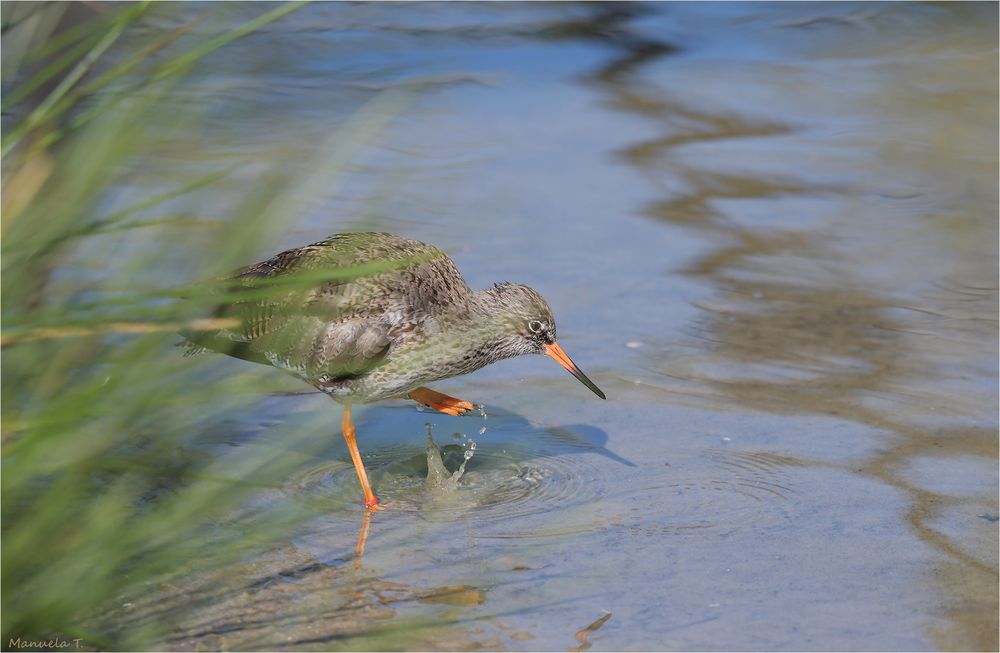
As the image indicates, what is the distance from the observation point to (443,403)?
6.37m

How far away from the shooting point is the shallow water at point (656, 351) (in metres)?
4.42

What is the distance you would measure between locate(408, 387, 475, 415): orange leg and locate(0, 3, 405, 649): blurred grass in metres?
3.64

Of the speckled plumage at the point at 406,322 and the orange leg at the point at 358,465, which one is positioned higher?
the speckled plumage at the point at 406,322

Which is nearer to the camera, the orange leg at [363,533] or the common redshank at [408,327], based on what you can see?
the orange leg at [363,533]

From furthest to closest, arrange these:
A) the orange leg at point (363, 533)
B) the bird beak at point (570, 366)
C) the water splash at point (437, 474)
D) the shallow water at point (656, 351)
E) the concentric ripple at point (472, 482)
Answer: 1. the bird beak at point (570, 366)
2. the water splash at point (437, 474)
3. the concentric ripple at point (472, 482)
4. the orange leg at point (363, 533)
5. the shallow water at point (656, 351)

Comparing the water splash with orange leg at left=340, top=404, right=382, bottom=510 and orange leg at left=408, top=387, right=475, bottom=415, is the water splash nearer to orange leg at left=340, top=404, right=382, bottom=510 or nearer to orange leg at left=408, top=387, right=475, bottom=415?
orange leg at left=340, top=404, right=382, bottom=510

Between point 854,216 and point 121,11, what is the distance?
7561 millimetres

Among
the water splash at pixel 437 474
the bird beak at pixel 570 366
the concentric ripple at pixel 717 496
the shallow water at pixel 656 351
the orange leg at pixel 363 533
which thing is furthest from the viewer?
the bird beak at pixel 570 366

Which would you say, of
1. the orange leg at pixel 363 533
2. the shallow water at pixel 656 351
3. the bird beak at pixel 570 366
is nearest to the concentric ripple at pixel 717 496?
the shallow water at pixel 656 351

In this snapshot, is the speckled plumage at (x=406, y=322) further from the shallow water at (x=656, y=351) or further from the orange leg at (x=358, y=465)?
the shallow water at (x=656, y=351)

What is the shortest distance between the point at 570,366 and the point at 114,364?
4.07 m

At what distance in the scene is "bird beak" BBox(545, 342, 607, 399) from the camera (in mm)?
6281

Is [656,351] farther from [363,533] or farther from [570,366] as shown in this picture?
[363,533]

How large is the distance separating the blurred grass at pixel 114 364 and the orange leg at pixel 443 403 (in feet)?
11.9
